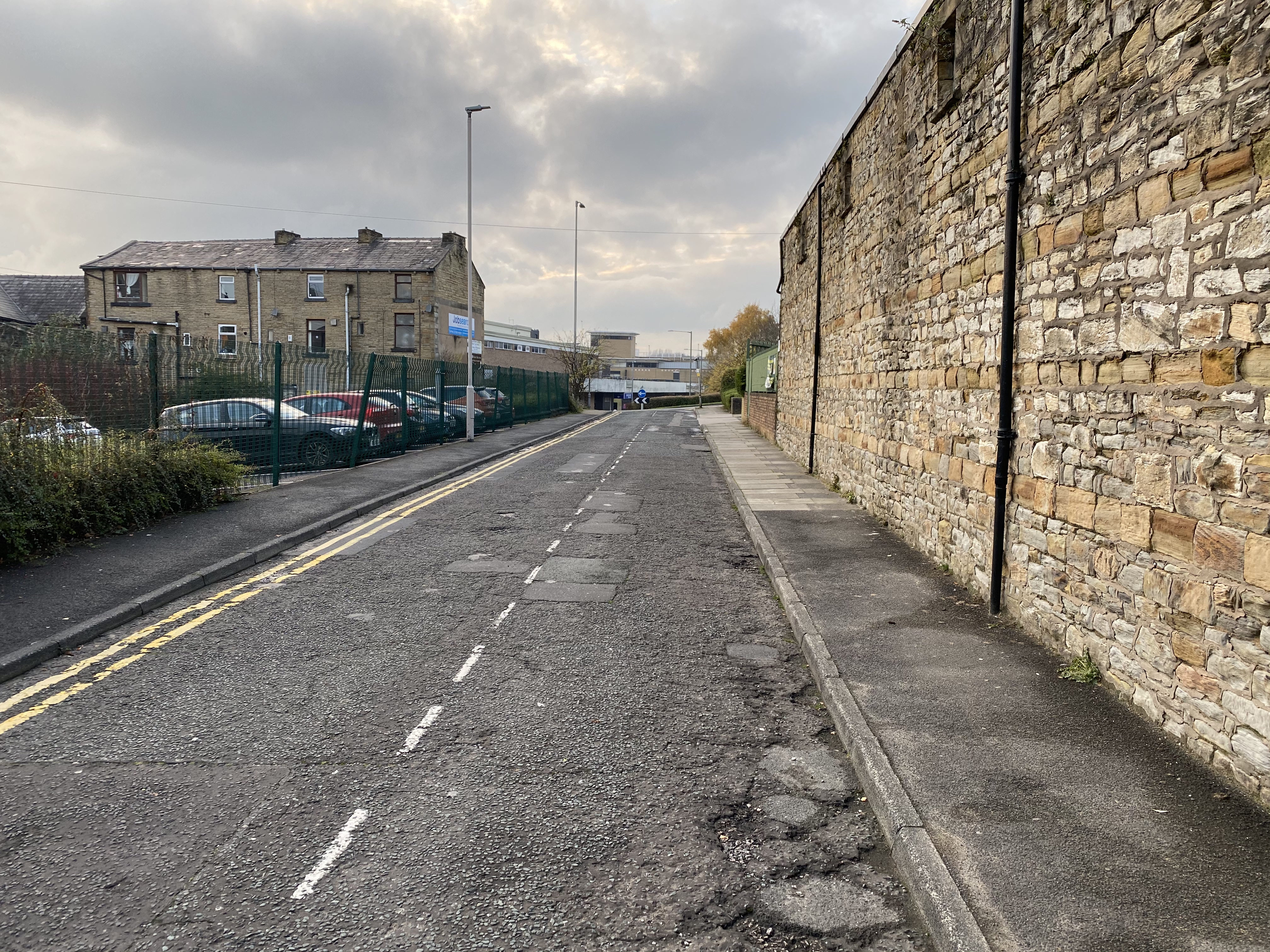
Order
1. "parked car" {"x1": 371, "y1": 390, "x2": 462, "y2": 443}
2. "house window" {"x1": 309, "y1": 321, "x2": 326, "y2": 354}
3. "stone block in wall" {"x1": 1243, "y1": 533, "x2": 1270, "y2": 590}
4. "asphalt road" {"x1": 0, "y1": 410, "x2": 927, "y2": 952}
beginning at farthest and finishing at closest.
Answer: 1. "house window" {"x1": 309, "y1": 321, "x2": 326, "y2": 354}
2. "parked car" {"x1": 371, "y1": 390, "x2": 462, "y2": 443}
3. "stone block in wall" {"x1": 1243, "y1": 533, "x2": 1270, "y2": 590}
4. "asphalt road" {"x1": 0, "y1": 410, "x2": 927, "y2": 952}

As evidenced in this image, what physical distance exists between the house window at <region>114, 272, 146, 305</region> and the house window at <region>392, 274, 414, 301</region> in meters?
14.6

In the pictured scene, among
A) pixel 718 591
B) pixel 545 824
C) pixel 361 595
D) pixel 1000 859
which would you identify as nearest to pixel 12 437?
pixel 361 595

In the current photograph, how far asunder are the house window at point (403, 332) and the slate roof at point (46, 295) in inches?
738

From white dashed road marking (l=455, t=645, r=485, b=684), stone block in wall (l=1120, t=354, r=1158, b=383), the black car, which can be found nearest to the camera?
stone block in wall (l=1120, t=354, r=1158, b=383)

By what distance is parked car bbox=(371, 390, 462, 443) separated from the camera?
19234mm

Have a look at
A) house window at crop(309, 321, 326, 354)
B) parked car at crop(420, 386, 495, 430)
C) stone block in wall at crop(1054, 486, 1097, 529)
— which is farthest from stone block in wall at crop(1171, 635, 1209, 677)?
house window at crop(309, 321, 326, 354)

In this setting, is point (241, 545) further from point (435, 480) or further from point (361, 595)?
point (435, 480)

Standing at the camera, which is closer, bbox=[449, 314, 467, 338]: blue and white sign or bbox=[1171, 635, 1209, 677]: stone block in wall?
bbox=[1171, 635, 1209, 677]: stone block in wall

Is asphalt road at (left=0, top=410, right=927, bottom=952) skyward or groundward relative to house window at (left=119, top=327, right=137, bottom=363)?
groundward

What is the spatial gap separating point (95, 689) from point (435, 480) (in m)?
10.2

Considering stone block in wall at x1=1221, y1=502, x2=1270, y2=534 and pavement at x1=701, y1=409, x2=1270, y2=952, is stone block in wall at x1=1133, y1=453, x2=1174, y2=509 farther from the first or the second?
pavement at x1=701, y1=409, x2=1270, y2=952

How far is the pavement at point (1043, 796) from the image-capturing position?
287cm

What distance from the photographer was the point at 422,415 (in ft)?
70.8

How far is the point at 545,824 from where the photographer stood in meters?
3.56
